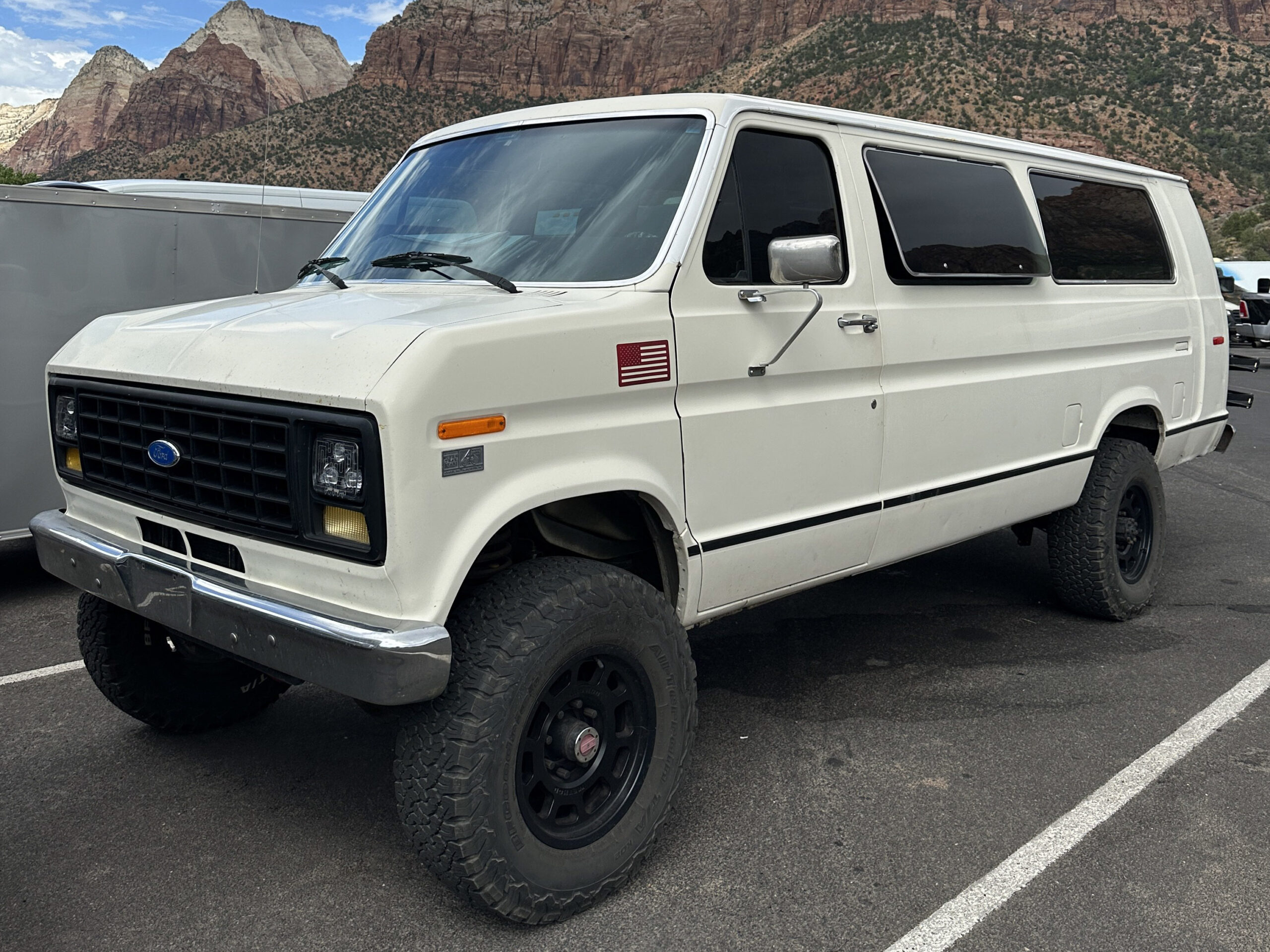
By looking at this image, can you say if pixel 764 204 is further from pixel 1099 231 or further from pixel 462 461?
pixel 1099 231

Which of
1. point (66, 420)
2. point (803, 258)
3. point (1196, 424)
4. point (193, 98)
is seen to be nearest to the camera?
point (803, 258)

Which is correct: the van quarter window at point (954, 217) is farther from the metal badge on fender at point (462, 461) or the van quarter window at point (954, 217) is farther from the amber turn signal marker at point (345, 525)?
the amber turn signal marker at point (345, 525)

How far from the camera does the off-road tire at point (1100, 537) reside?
5238 millimetres

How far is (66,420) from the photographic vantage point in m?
3.53

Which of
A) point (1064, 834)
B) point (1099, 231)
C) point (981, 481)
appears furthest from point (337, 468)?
point (1099, 231)

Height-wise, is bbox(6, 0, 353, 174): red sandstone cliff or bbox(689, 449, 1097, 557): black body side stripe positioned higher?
bbox(6, 0, 353, 174): red sandstone cliff

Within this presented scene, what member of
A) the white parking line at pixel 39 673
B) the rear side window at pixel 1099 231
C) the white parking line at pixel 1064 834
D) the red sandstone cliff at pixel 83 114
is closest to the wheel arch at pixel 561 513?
the white parking line at pixel 1064 834

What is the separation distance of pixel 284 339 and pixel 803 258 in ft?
4.95

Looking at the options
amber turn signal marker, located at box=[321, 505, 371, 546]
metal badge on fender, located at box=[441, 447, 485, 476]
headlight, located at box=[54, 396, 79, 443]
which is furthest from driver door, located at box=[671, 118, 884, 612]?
headlight, located at box=[54, 396, 79, 443]

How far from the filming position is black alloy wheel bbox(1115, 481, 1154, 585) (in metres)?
5.52

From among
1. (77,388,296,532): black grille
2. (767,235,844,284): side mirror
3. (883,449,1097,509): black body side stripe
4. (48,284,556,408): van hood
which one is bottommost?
(883,449,1097,509): black body side stripe

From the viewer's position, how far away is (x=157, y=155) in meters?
72.4

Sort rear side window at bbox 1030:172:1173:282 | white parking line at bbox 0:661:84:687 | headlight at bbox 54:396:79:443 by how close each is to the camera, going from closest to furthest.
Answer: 1. headlight at bbox 54:396:79:443
2. white parking line at bbox 0:661:84:687
3. rear side window at bbox 1030:172:1173:282

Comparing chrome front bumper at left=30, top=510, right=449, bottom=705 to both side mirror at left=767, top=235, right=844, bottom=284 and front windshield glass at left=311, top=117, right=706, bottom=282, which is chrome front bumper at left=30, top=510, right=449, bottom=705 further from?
side mirror at left=767, top=235, right=844, bottom=284
